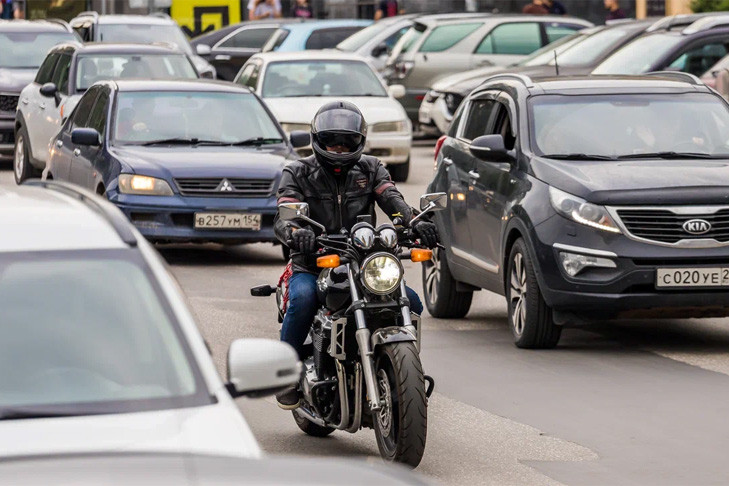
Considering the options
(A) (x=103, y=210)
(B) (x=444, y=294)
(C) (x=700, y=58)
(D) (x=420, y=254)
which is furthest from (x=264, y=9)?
(A) (x=103, y=210)

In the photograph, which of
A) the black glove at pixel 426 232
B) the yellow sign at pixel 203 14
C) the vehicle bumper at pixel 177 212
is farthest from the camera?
the yellow sign at pixel 203 14

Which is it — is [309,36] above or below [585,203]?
below

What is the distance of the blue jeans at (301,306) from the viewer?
8094 mm

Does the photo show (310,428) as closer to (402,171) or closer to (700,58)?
(700,58)

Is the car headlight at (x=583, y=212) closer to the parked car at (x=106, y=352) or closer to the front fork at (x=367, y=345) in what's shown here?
the front fork at (x=367, y=345)

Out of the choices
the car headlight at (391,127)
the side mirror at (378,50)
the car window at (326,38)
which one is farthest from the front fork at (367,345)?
the car window at (326,38)

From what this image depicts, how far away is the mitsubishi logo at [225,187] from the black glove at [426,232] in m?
7.38

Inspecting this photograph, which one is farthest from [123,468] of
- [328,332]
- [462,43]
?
[462,43]

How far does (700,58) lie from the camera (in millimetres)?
21828

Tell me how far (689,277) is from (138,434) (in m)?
6.70

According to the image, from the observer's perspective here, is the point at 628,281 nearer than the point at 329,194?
No

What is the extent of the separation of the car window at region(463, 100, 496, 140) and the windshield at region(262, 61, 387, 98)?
32.6 ft

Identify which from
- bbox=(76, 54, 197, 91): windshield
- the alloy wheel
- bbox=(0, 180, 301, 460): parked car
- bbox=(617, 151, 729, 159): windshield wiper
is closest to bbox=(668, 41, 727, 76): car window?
bbox=(76, 54, 197, 91): windshield

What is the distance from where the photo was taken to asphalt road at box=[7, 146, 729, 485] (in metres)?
7.88
